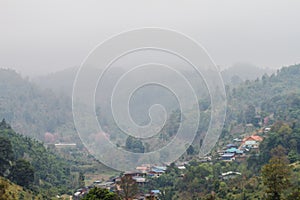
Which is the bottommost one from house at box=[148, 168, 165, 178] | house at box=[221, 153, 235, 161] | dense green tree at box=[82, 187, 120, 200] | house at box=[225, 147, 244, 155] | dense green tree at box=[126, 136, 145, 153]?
house at box=[148, 168, 165, 178]

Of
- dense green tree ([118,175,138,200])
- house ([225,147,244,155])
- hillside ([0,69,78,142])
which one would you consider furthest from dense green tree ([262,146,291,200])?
hillside ([0,69,78,142])

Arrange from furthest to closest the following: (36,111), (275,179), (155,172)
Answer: (36,111) → (155,172) → (275,179)

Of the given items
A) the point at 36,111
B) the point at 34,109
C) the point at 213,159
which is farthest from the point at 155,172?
the point at 34,109

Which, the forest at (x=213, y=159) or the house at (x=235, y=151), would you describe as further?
the house at (x=235, y=151)

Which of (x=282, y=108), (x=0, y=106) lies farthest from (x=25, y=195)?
(x=0, y=106)

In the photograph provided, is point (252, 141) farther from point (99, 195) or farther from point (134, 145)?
point (99, 195)

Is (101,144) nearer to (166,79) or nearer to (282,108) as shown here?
(166,79)

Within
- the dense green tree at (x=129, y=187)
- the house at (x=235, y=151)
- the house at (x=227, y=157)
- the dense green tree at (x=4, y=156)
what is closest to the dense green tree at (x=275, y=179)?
the dense green tree at (x=129, y=187)

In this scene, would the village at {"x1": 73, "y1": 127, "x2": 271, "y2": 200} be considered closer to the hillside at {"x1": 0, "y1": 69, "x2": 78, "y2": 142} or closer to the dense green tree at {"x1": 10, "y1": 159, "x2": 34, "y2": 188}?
the dense green tree at {"x1": 10, "y1": 159, "x2": 34, "y2": 188}

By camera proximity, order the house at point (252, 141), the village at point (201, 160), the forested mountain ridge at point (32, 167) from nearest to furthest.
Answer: the forested mountain ridge at point (32, 167) → the village at point (201, 160) → the house at point (252, 141)

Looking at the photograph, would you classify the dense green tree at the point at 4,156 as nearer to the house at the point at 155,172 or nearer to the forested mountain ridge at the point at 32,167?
the forested mountain ridge at the point at 32,167

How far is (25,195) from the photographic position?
1628 cm

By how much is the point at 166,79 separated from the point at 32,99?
5153cm

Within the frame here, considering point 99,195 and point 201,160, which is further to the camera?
point 201,160
